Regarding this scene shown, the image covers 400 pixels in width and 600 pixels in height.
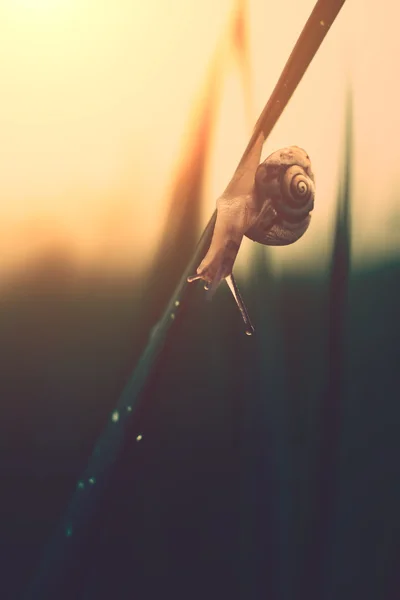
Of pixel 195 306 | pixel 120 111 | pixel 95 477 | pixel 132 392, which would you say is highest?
pixel 120 111

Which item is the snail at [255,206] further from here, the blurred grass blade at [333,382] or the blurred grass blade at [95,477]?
the blurred grass blade at [333,382]

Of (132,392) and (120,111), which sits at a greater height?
(120,111)

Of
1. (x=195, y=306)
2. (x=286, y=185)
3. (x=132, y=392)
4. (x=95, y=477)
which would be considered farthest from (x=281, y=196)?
(x=95, y=477)

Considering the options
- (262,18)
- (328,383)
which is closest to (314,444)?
(328,383)

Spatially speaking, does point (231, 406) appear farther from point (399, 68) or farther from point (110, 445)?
point (399, 68)

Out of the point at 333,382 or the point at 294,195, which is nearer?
the point at 294,195

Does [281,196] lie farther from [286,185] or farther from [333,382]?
[333,382]
